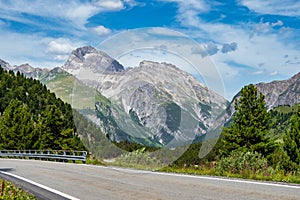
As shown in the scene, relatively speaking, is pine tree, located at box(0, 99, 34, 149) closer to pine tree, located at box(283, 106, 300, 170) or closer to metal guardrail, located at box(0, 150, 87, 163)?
metal guardrail, located at box(0, 150, 87, 163)

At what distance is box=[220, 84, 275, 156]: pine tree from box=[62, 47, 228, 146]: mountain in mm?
33890

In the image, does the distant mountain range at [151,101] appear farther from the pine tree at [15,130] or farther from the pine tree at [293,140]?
the pine tree at [15,130]

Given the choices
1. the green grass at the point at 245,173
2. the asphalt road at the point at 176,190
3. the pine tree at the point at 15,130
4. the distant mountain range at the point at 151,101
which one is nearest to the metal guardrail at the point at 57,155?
the distant mountain range at the point at 151,101

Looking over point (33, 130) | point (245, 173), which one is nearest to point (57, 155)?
point (245, 173)

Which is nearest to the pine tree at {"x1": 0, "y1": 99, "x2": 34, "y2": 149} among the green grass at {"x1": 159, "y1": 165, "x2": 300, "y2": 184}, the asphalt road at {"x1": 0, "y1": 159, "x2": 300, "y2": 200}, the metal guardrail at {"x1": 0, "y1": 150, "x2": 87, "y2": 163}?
the metal guardrail at {"x1": 0, "y1": 150, "x2": 87, "y2": 163}

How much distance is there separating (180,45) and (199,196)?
27.1ft

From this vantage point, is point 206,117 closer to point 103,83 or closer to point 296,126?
point 103,83

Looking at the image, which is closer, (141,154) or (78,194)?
(78,194)

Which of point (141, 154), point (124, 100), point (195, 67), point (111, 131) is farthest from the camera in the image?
point (141, 154)

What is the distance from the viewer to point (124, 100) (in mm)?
16078

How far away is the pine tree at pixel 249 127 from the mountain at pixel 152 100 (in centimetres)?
3389

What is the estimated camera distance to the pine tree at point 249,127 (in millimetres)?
49188

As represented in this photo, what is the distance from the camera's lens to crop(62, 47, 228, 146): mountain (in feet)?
50.0

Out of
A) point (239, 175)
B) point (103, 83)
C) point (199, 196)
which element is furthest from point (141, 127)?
point (199, 196)
